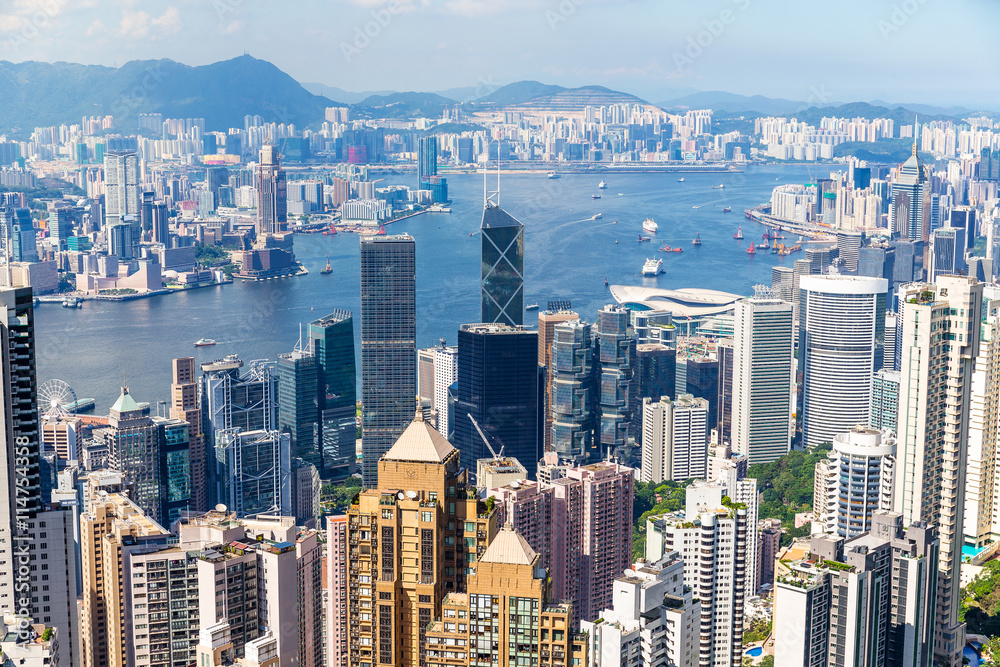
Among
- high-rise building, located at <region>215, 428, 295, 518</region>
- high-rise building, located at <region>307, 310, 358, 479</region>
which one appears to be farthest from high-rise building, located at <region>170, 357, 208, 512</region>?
high-rise building, located at <region>307, 310, 358, 479</region>

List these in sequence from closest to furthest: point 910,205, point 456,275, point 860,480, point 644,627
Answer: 1. point 644,627
2. point 860,480
3. point 456,275
4. point 910,205

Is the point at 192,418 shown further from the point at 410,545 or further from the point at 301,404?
the point at 410,545

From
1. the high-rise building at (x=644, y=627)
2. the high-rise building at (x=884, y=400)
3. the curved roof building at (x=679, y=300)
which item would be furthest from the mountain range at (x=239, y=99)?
the high-rise building at (x=644, y=627)

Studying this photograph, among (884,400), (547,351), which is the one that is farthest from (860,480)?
(547,351)

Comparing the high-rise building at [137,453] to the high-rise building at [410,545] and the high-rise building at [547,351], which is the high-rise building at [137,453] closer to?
the high-rise building at [547,351]

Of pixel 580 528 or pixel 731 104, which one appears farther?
pixel 731 104

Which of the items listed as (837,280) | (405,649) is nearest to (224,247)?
(837,280)

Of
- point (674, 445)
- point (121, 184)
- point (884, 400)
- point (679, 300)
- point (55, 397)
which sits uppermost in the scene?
point (121, 184)
